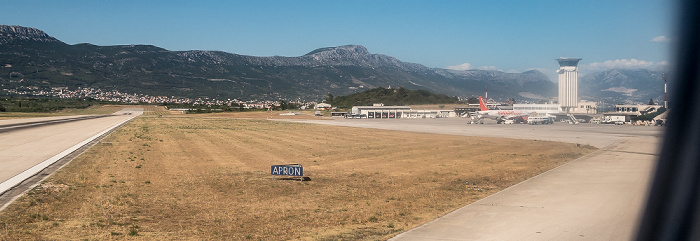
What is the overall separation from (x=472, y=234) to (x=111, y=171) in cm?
1753

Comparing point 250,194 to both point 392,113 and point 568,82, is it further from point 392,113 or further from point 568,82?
point 568,82

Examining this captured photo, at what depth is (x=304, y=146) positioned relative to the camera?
38.1 meters

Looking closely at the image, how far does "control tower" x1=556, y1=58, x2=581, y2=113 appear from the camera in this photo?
130750 millimetres

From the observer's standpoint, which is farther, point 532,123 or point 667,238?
point 532,123

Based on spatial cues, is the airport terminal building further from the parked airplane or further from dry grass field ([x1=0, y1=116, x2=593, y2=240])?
dry grass field ([x1=0, y1=116, x2=593, y2=240])

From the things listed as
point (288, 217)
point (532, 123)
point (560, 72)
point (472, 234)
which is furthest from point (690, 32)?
point (560, 72)

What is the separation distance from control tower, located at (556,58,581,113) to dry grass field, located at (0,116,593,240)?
109 meters

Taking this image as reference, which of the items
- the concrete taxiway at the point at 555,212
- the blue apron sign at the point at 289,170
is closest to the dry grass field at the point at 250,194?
the blue apron sign at the point at 289,170

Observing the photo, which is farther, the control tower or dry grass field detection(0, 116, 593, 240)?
the control tower

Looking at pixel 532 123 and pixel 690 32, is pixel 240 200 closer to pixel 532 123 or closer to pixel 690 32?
pixel 690 32

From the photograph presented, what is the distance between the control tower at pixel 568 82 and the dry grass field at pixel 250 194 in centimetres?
10855

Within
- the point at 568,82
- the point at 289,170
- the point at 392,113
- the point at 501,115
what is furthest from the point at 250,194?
the point at 568,82

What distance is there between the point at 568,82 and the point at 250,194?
134 metres

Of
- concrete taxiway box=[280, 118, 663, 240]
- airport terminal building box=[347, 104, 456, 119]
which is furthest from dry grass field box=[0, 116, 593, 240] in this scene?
airport terminal building box=[347, 104, 456, 119]
